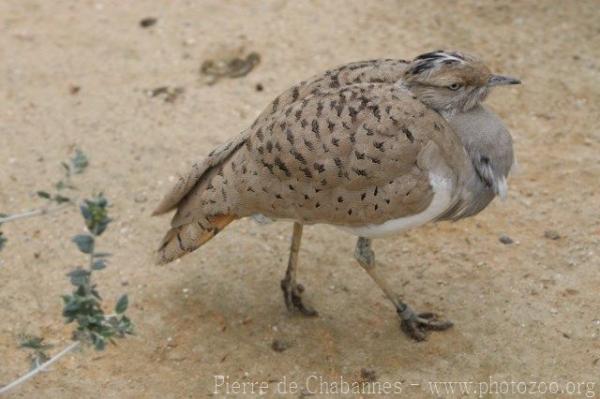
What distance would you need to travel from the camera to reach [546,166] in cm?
656

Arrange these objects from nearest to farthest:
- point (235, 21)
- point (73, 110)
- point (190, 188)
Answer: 1. point (190, 188)
2. point (73, 110)
3. point (235, 21)

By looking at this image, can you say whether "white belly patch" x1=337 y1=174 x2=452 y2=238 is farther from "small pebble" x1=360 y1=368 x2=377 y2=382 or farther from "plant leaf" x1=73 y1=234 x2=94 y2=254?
"plant leaf" x1=73 y1=234 x2=94 y2=254

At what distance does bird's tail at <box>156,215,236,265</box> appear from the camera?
17.8ft

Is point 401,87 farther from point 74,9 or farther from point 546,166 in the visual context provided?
point 74,9

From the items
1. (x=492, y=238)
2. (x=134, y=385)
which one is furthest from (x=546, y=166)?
(x=134, y=385)

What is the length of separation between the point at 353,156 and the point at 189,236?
3.81ft

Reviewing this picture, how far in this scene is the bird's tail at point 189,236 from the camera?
5430mm

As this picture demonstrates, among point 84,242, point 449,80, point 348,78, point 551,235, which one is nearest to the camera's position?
point 84,242

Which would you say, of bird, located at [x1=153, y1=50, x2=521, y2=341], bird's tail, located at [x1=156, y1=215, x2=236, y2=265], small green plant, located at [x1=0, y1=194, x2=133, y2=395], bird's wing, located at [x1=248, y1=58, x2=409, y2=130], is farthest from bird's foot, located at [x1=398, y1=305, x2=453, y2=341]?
small green plant, located at [x1=0, y1=194, x2=133, y2=395]

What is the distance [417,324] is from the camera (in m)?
5.50

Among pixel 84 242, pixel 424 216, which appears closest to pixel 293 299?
pixel 424 216

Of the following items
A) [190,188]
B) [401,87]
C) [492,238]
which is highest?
[401,87]

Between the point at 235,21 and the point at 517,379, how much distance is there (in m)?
4.16

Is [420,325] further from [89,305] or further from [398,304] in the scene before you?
[89,305]
